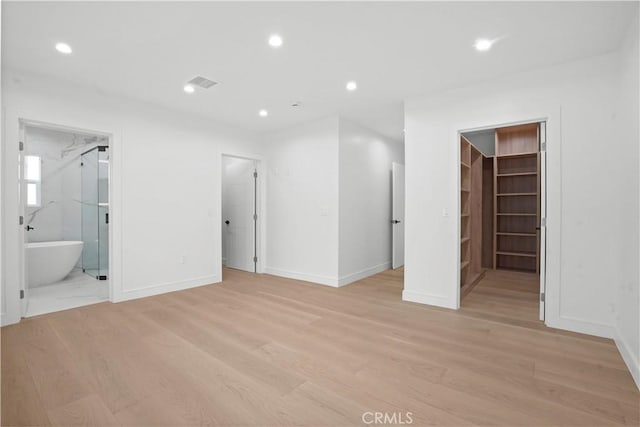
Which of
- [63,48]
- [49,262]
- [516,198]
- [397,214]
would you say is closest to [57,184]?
[49,262]

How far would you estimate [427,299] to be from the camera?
12.3 ft

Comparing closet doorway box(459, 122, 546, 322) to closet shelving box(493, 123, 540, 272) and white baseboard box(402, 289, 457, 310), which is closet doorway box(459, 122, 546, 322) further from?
white baseboard box(402, 289, 457, 310)

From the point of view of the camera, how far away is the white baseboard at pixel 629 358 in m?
2.04

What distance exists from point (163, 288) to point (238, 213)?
6.89 ft

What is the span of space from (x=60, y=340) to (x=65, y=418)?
1.32m

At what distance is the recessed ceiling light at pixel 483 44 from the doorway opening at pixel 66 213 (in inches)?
176

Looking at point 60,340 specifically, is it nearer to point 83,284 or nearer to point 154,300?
point 154,300

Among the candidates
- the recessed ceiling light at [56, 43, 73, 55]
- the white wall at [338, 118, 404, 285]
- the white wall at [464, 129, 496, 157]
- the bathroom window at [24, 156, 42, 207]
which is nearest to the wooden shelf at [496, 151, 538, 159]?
the white wall at [464, 129, 496, 157]

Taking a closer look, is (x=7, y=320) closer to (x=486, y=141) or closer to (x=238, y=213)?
(x=238, y=213)

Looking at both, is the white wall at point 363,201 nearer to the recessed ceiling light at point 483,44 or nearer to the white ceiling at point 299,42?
the white ceiling at point 299,42

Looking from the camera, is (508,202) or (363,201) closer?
(363,201)

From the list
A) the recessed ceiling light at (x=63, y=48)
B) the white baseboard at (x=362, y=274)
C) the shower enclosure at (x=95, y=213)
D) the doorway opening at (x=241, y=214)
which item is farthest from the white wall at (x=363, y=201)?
the shower enclosure at (x=95, y=213)

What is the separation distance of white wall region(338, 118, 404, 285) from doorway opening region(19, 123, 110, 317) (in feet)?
11.0

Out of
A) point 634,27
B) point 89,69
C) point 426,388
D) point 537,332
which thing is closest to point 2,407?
point 426,388
